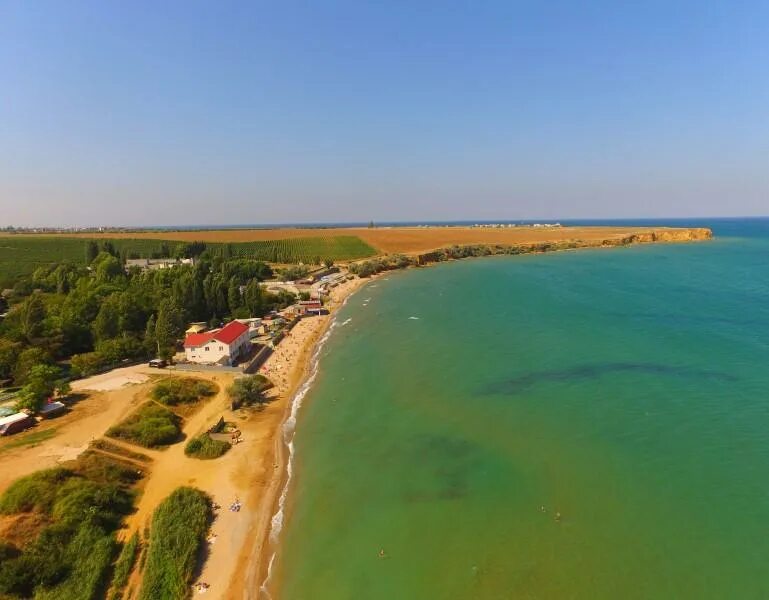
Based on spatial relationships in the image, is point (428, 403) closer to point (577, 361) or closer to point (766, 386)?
point (577, 361)

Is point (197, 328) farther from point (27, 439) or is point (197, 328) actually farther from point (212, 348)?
point (27, 439)

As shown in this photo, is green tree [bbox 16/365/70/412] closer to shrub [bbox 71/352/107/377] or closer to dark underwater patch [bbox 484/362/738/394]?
shrub [bbox 71/352/107/377]

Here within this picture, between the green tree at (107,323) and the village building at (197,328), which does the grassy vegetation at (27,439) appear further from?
the village building at (197,328)

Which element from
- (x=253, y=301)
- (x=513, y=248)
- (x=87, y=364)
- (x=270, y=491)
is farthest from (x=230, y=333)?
(x=513, y=248)

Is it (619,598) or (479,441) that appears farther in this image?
(479,441)

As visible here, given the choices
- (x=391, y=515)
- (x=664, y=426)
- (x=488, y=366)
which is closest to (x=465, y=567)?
(x=391, y=515)

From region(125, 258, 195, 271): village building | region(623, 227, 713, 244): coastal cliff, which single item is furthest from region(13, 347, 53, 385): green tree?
region(623, 227, 713, 244): coastal cliff
